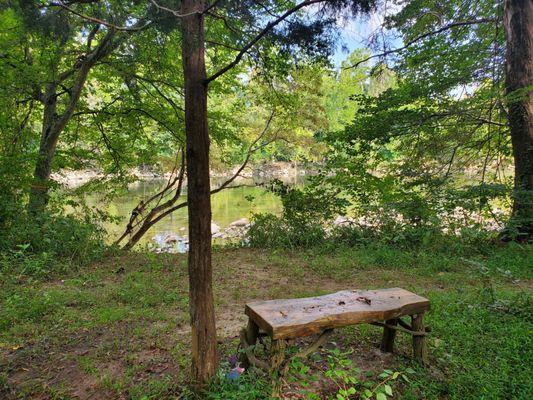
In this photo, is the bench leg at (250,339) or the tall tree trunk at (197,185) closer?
the tall tree trunk at (197,185)

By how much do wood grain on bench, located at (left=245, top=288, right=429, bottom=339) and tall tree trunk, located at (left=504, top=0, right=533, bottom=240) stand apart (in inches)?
163

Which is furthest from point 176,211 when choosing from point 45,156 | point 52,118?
point 45,156

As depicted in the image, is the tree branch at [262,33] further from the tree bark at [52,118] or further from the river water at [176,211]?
the river water at [176,211]

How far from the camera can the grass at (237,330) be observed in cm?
231

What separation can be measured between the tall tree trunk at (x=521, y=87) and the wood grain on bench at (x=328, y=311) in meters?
4.15

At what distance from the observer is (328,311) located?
2.37m

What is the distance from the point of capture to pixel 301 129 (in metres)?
8.45

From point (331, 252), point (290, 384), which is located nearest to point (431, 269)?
point (331, 252)

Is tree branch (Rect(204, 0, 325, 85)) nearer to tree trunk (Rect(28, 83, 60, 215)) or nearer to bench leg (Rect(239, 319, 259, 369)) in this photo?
bench leg (Rect(239, 319, 259, 369))

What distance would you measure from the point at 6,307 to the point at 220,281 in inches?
95.6

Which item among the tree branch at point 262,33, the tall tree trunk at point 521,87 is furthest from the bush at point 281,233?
the tree branch at point 262,33

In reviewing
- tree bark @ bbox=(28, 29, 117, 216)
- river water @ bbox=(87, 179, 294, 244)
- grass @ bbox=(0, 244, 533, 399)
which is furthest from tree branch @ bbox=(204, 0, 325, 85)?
river water @ bbox=(87, 179, 294, 244)

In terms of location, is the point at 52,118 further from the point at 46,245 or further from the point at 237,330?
the point at 237,330

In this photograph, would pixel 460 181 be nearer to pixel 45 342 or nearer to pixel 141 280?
pixel 141 280
